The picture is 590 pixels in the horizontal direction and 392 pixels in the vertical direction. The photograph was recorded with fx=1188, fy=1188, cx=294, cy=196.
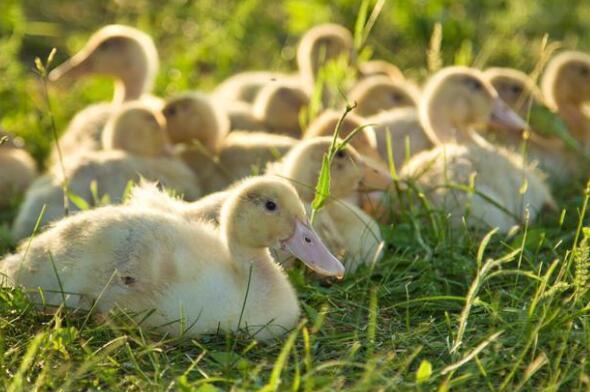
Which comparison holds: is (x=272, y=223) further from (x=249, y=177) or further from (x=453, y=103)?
(x=453, y=103)

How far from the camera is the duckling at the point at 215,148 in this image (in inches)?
253

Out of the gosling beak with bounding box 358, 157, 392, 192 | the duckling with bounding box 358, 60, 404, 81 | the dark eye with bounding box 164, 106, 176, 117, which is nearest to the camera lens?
the gosling beak with bounding box 358, 157, 392, 192

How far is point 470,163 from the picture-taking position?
579 centimetres

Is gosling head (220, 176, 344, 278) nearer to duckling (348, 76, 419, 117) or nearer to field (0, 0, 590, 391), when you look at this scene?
field (0, 0, 590, 391)

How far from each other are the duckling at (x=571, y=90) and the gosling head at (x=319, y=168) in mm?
2348

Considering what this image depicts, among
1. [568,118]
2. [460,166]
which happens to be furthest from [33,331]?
[568,118]

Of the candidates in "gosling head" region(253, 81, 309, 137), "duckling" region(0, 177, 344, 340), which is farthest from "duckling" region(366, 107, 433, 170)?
"duckling" region(0, 177, 344, 340)

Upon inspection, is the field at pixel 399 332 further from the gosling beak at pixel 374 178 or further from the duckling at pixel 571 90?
the duckling at pixel 571 90

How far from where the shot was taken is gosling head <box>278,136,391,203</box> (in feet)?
17.1

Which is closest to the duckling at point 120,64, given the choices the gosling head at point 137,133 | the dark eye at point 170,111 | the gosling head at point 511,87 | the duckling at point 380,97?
the dark eye at point 170,111

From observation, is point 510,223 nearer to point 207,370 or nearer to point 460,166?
point 460,166

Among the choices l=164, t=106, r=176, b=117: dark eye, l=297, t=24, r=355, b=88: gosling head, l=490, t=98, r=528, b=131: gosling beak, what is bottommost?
l=490, t=98, r=528, b=131: gosling beak

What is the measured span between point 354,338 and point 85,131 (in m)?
3.18

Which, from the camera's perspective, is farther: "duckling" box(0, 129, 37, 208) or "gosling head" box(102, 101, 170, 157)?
"duckling" box(0, 129, 37, 208)
